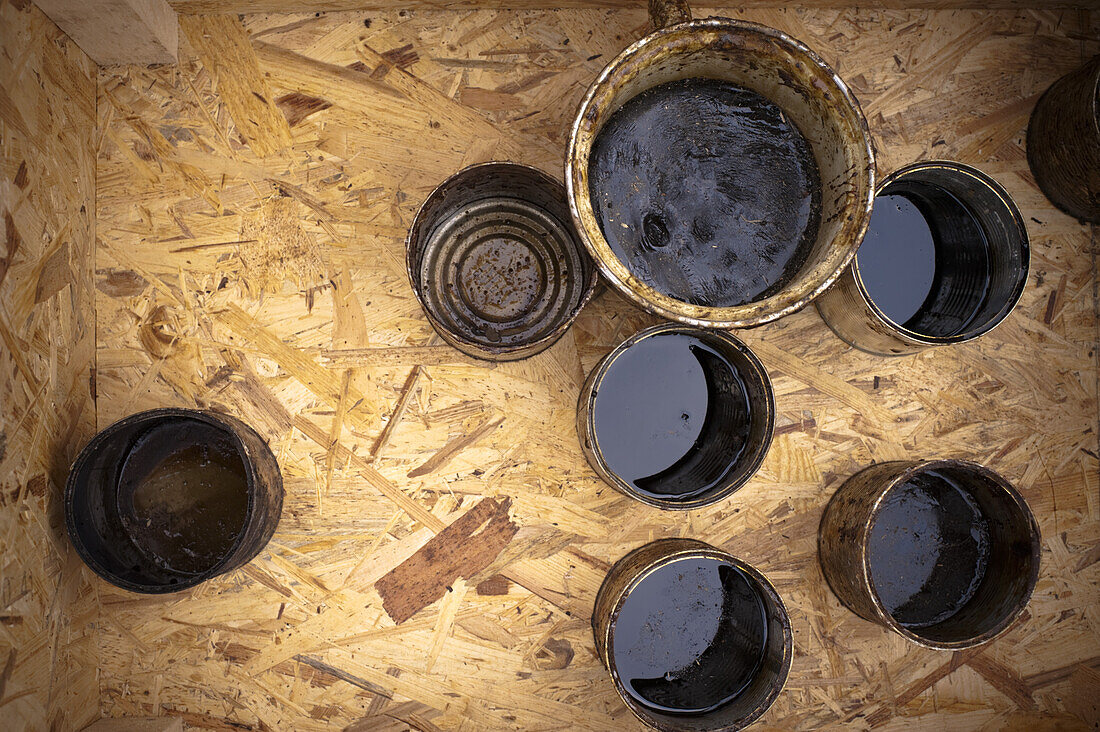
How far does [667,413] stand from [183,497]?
154 centimetres

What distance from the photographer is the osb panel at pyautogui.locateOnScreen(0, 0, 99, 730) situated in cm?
166

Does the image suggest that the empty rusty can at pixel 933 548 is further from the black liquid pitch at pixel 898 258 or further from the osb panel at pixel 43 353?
the osb panel at pixel 43 353

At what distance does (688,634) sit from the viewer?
1926 mm

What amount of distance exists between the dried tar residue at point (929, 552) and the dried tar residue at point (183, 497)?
6.68 ft

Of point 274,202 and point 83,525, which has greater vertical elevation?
point 274,202

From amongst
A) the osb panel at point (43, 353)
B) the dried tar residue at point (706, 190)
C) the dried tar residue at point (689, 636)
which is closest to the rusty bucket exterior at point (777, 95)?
the dried tar residue at point (706, 190)

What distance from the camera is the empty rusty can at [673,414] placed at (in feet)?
6.09

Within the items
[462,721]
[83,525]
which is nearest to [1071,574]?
[462,721]

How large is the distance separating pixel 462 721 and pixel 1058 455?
2158 millimetres

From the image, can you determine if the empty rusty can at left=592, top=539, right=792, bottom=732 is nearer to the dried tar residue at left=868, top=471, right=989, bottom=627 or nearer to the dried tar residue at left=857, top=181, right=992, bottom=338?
the dried tar residue at left=868, top=471, right=989, bottom=627

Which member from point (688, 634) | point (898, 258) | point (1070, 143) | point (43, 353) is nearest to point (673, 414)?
point (688, 634)

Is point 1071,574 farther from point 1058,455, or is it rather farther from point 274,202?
point 274,202

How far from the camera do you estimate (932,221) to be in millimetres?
2021

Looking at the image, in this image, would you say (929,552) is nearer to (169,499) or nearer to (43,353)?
(169,499)
